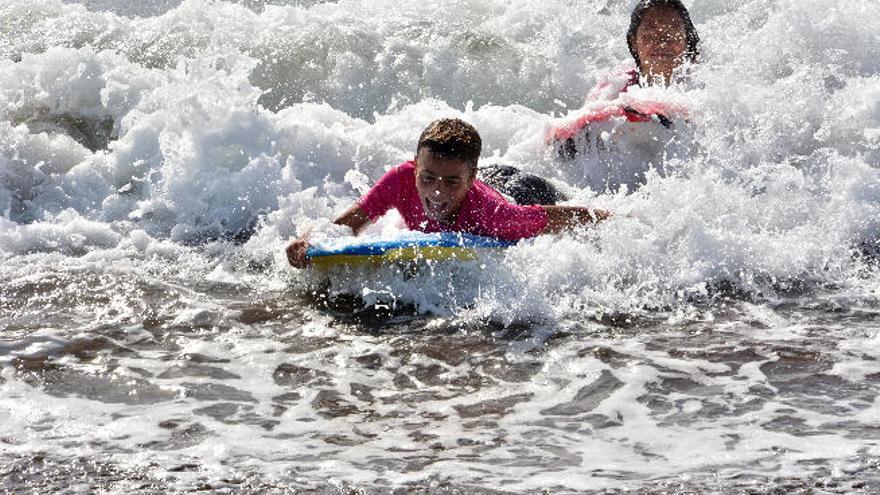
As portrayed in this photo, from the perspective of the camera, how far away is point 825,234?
6.43m

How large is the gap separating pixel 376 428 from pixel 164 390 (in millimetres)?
979

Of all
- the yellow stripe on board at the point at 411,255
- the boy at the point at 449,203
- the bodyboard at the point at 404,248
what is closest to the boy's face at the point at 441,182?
the boy at the point at 449,203

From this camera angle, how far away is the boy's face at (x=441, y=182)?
18.2ft

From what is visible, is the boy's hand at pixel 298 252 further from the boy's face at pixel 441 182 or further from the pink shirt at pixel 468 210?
the boy's face at pixel 441 182

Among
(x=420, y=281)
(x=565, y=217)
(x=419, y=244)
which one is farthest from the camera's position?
(x=565, y=217)

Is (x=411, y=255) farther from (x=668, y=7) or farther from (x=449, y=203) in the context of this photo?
(x=668, y=7)

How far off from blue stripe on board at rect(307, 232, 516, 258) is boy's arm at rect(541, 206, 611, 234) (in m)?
0.34

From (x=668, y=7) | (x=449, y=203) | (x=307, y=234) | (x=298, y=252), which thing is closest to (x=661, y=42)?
(x=668, y=7)

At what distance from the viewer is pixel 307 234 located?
5945mm

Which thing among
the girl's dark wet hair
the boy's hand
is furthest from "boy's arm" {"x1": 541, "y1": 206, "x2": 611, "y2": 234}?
the girl's dark wet hair

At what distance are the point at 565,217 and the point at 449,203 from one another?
69 centimetres

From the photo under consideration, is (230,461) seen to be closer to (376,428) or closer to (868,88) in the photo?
(376,428)

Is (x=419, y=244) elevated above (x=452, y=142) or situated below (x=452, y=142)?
below

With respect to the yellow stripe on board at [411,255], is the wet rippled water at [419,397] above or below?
below
